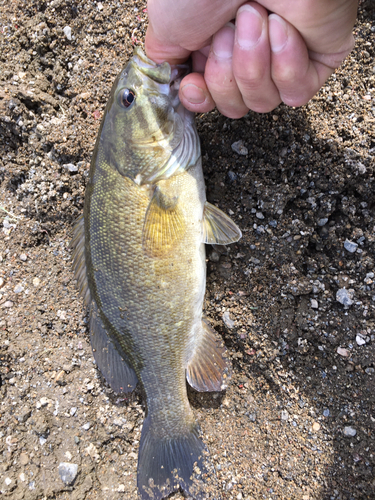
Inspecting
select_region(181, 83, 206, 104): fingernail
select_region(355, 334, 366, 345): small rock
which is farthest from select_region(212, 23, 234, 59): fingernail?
select_region(355, 334, 366, 345): small rock

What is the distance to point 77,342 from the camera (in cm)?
257

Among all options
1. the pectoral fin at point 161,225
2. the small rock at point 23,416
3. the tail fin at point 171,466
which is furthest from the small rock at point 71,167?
the tail fin at point 171,466

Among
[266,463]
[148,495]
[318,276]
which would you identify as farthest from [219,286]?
[148,495]

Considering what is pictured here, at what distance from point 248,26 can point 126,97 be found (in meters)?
0.81

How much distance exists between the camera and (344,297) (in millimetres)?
2141

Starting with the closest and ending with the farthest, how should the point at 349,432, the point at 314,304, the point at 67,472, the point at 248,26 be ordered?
the point at 248,26
the point at 349,432
the point at 314,304
the point at 67,472

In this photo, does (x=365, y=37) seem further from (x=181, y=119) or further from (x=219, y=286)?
(x=219, y=286)

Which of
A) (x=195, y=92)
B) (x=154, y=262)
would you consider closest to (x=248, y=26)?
(x=195, y=92)

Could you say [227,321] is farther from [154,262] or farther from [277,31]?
[277,31]

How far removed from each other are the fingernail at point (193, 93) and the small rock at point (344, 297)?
4.92 feet

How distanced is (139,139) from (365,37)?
1.65m

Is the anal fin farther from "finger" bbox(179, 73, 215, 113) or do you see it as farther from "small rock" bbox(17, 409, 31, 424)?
"finger" bbox(179, 73, 215, 113)

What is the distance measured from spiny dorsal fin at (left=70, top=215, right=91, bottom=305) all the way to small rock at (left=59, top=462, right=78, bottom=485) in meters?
1.19

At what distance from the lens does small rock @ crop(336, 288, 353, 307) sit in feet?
7.00
